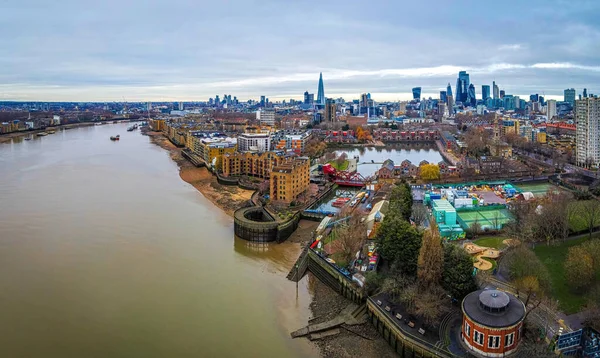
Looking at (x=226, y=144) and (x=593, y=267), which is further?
(x=226, y=144)

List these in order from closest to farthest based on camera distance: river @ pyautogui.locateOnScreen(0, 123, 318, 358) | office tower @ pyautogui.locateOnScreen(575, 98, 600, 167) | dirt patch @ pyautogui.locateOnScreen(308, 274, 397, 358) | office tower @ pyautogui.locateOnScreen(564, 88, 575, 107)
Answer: dirt patch @ pyautogui.locateOnScreen(308, 274, 397, 358) < river @ pyautogui.locateOnScreen(0, 123, 318, 358) < office tower @ pyautogui.locateOnScreen(575, 98, 600, 167) < office tower @ pyautogui.locateOnScreen(564, 88, 575, 107)

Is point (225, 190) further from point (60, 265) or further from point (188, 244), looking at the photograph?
point (60, 265)

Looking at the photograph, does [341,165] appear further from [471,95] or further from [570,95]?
[471,95]

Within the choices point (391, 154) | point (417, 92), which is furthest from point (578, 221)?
point (417, 92)

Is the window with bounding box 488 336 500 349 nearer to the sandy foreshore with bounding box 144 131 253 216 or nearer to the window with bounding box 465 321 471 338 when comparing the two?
the window with bounding box 465 321 471 338

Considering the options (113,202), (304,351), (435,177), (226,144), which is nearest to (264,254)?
(304,351)

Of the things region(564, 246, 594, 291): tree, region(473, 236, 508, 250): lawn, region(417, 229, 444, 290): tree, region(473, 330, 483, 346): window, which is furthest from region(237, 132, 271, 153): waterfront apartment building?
region(473, 330, 483, 346): window

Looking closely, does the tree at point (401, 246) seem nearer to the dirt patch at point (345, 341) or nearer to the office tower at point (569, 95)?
the dirt patch at point (345, 341)
